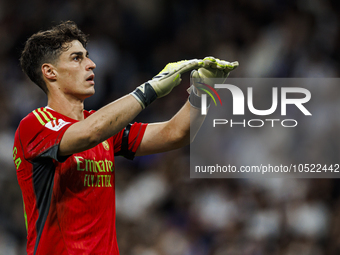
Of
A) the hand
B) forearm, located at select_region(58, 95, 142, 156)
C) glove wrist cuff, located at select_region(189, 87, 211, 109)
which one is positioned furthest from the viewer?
glove wrist cuff, located at select_region(189, 87, 211, 109)

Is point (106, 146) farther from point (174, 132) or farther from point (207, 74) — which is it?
point (207, 74)

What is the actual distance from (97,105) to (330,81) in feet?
7.61

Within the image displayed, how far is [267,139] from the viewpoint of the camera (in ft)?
11.6

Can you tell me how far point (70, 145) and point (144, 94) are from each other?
36 centimetres

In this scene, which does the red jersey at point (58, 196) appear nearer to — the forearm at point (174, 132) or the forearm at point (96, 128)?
the forearm at point (96, 128)

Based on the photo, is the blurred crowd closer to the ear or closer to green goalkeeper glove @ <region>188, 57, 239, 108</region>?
green goalkeeper glove @ <region>188, 57, 239, 108</region>

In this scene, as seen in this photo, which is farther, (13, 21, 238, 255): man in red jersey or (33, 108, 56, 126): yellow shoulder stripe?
(33, 108, 56, 126): yellow shoulder stripe

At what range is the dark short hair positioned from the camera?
5.98 ft

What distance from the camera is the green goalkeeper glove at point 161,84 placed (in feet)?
4.91

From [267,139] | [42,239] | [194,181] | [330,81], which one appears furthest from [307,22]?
[42,239]

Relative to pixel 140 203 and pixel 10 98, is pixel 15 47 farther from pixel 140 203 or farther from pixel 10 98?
pixel 140 203

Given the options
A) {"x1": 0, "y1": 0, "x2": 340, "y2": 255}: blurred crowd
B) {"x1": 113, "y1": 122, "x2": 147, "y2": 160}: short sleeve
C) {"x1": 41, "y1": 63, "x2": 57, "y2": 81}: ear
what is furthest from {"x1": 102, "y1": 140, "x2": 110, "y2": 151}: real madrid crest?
{"x1": 0, "y1": 0, "x2": 340, "y2": 255}: blurred crowd

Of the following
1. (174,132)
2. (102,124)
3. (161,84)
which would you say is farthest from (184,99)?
(102,124)

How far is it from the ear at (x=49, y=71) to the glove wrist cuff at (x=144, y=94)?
532 mm
